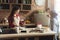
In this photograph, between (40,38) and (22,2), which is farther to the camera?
(22,2)

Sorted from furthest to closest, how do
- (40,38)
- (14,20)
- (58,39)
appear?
1. (58,39)
2. (14,20)
3. (40,38)

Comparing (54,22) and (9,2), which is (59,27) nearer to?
(54,22)

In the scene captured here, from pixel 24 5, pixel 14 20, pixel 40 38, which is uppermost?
pixel 24 5

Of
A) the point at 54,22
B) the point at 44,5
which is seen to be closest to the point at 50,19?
the point at 54,22

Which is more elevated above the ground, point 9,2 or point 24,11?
point 9,2

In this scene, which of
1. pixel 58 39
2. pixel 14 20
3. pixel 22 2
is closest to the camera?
pixel 14 20

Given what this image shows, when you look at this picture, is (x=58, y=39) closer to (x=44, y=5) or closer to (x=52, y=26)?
(x=52, y=26)

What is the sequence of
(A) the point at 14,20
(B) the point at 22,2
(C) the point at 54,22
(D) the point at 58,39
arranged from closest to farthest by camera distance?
(A) the point at 14,20 < (D) the point at 58,39 < (B) the point at 22,2 < (C) the point at 54,22

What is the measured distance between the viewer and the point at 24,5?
16.6 ft

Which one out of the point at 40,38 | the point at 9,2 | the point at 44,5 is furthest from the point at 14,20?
the point at 44,5

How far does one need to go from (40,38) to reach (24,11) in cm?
244

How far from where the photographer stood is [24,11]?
16.9 ft

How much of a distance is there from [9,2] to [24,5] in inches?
20.9

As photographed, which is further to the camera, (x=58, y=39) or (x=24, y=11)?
(x=24, y=11)
